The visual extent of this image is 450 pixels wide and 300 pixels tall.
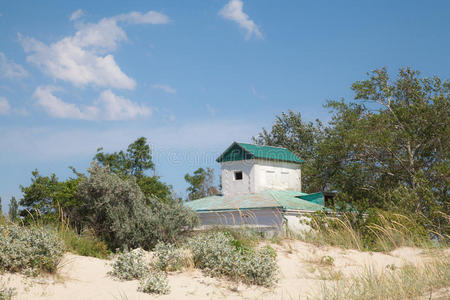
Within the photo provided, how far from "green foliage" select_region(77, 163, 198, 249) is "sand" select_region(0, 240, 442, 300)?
160 centimetres

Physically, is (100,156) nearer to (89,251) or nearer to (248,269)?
(89,251)

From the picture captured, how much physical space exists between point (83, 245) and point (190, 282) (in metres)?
3.33

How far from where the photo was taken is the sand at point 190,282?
7.25 metres

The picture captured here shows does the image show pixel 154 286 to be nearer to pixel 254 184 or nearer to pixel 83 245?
pixel 83 245

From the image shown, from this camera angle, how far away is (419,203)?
19.5 meters

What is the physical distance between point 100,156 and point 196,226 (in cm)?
2260

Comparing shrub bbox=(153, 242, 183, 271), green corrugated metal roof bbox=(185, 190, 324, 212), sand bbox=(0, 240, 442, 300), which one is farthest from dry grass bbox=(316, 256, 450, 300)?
green corrugated metal roof bbox=(185, 190, 324, 212)

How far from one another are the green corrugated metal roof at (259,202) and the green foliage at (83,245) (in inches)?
459

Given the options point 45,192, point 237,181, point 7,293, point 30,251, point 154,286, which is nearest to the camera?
point 7,293

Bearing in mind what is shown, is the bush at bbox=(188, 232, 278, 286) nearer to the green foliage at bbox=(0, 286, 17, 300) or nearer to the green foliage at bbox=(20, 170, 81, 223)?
the green foliage at bbox=(0, 286, 17, 300)

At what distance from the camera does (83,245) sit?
10188 millimetres

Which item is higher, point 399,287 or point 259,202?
point 259,202

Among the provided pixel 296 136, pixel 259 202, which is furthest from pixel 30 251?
pixel 296 136

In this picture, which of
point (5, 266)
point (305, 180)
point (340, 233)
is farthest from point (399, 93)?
point (5, 266)
